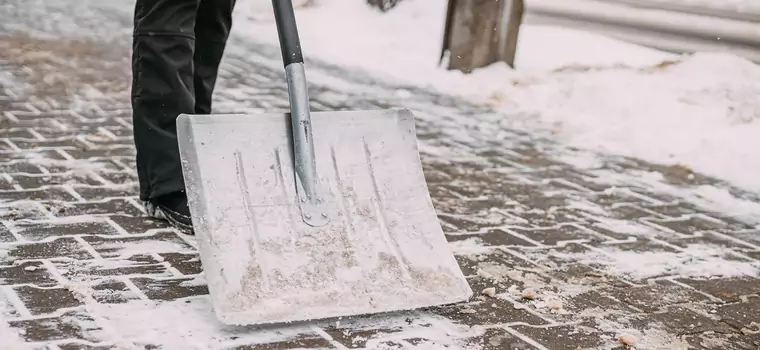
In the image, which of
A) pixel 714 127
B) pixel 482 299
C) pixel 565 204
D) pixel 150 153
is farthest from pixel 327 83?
pixel 482 299

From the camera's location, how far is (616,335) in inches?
108

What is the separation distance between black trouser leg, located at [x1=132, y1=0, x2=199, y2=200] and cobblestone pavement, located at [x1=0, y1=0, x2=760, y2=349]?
205 mm

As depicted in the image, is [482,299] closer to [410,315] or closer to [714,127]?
[410,315]

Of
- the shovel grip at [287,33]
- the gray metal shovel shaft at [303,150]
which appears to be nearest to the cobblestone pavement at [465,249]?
the gray metal shovel shaft at [303,150]

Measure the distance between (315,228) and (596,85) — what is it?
4560mm

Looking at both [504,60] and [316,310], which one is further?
[504,60]

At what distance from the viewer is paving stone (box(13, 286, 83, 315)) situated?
262 cm

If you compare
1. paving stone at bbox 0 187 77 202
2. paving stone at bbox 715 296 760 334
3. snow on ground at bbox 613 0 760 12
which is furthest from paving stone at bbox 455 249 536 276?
snow on ground at bbox 613 0 760 12

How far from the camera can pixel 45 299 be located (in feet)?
8.83

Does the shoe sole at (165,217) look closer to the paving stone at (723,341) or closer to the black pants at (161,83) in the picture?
the black pants at (161,83)

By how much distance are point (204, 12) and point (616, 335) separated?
1.82 metres

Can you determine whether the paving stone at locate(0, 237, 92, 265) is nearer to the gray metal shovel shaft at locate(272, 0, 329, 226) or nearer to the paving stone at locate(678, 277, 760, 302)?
the gray metal shovel shaft at locate(272, 0, 329, 226)

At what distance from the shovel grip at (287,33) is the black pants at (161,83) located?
508 millimetres

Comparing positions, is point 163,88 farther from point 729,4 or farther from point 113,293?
point 729,4
